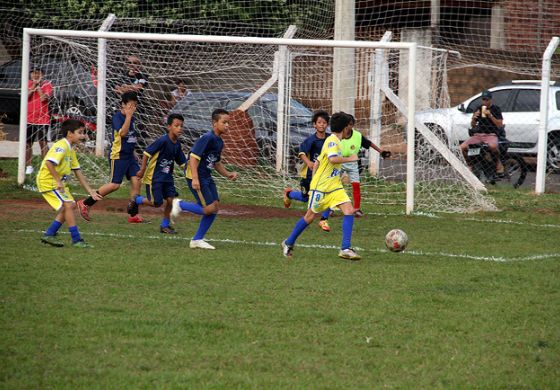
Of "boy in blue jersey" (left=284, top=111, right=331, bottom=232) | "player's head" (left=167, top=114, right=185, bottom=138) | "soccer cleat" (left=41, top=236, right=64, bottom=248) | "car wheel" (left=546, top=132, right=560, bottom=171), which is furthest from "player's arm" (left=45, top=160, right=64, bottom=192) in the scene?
"car wheel" (left=546, top=132, right=560, bottom=171)

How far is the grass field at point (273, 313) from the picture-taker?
5738 mm

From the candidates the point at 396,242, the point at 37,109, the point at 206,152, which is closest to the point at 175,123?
the point at 206,152

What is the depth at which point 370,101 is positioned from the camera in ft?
55.0

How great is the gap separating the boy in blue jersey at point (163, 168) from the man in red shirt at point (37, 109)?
4.94 metres

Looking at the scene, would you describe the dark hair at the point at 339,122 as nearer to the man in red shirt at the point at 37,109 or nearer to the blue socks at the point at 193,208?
the blue socks at the point at 193,208

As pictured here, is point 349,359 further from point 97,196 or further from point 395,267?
point 97,196

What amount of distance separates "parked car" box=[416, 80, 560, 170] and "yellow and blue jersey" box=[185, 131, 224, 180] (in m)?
8.29

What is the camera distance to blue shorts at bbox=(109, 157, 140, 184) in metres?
12.8

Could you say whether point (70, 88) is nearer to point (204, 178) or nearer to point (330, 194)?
point (204, 178)

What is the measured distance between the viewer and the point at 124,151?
1277 cm

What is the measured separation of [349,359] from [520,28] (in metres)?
23.6

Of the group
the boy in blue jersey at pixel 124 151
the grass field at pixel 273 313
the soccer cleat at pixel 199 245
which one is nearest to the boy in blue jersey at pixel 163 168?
the grass field at pixel 273 313

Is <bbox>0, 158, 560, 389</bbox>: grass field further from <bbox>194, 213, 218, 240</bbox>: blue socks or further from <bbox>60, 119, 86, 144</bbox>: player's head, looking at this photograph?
<bbox>60, 119, 86, 144</bbox>: player's head

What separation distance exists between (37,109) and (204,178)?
6.75 meters
